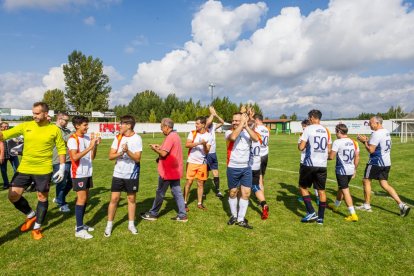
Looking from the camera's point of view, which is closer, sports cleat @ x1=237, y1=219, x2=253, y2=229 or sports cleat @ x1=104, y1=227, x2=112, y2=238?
sports cleat @ x1=104, y1=227, x2=112, y2=238

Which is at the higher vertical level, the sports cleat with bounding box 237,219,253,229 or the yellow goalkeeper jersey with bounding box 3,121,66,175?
the yellow goalkeeper jersey with bounding box 3,121,66,175

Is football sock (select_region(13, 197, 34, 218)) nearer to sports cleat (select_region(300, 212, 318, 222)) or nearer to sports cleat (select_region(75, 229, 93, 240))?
sports cleat (select_region(75, 229, 93, 240))

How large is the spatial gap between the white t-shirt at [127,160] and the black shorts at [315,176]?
3.60 metres

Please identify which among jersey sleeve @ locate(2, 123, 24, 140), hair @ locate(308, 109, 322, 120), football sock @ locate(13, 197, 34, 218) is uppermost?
hair @ locate(308, 109, 322, 120)

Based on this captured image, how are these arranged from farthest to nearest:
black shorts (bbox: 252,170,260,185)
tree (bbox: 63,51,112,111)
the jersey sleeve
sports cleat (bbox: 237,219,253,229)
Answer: tree (bbox: 63,51,112,111)
black shorts (bbox: 252,170,260,185)
sports cleat (bbox: 237,219,253,229)
the jersey sleeve

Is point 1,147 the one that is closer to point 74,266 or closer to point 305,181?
point 74,266

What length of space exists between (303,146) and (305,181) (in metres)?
0.80

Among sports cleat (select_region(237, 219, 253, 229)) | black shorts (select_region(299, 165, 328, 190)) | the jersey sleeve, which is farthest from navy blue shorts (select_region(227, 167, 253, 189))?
the jersey sleeve

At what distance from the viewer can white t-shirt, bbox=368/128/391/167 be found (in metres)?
6.88

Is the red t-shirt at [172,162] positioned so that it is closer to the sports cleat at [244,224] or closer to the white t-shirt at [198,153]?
the white t-shirt at [198,153]

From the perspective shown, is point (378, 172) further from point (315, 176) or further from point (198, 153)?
point (198, 153)

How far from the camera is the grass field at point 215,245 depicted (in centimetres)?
425

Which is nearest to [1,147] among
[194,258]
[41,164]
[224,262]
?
[41,164]

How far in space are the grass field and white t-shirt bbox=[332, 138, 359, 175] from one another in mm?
1150
